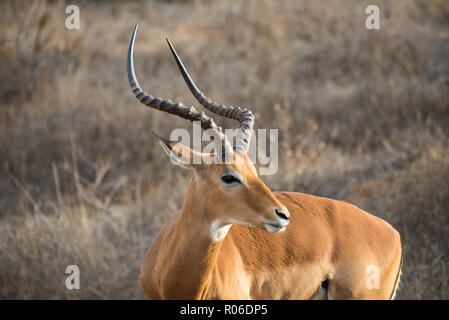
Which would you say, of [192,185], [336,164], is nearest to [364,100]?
[336,164]

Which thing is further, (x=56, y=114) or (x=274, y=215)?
(x=56, y=114)

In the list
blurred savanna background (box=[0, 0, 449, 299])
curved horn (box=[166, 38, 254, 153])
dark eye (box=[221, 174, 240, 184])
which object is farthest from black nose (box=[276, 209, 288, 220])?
blurred savanna background (box=[0, 0, 449, 299])

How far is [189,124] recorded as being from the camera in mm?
9742

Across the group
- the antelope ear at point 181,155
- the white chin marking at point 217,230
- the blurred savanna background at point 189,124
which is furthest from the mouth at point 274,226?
the blurred savanna background at point 189,124

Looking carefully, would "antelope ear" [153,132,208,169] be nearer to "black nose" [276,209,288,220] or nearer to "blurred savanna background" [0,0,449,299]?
"black nose" [276,209,288,220]

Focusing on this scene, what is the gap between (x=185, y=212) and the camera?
375 cm

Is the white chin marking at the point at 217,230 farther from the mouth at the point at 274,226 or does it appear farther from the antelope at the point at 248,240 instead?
the mouth at the point at 274,226

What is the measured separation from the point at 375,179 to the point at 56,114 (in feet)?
20.7

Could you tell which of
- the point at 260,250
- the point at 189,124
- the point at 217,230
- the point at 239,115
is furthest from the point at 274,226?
the point at 189,124

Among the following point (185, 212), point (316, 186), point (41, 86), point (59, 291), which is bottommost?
point (59, 291)

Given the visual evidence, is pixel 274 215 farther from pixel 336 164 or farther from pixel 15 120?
pixel 15 120

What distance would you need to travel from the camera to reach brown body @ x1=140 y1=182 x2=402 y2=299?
3934mm

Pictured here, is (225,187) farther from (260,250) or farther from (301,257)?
(301,257)

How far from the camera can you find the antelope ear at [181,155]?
3.63 m
